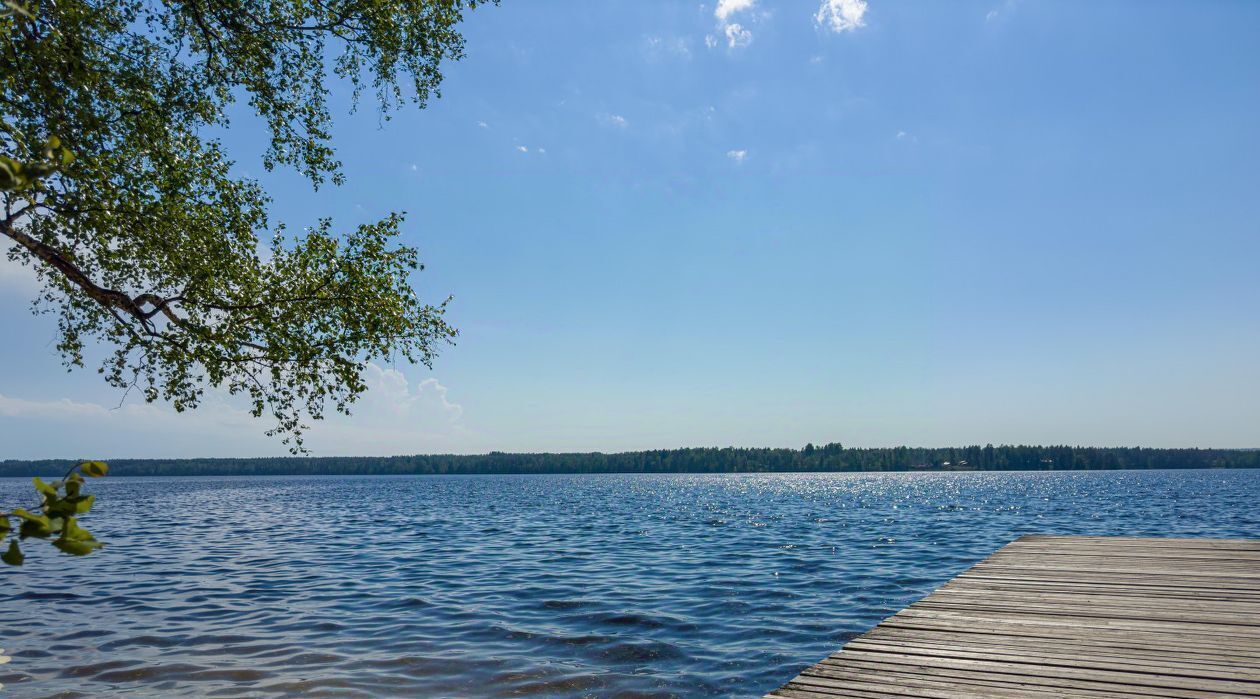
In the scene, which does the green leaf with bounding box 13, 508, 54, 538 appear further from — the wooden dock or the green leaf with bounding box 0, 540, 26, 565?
the wooden dock

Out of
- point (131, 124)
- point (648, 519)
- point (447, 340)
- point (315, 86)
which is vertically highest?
point (315, 86)

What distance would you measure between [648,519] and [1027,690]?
3859 cm

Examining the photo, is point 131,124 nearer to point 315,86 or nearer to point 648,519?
point 315,86

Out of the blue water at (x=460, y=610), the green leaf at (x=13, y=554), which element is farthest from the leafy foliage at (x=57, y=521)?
the blue water at (x=460, y=610)

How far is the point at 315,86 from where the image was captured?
12.7m

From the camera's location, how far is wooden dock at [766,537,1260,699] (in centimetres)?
528

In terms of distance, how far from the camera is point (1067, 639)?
21.4 ft

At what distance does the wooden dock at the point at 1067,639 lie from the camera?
528cm

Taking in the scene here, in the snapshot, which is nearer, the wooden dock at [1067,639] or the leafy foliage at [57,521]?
the leafy foliage at [57,521]

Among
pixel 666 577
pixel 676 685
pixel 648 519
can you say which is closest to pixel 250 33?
pixel 676 685

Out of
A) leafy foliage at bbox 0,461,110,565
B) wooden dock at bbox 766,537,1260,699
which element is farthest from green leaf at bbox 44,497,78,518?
wooden dock at bbox 766,537,1260,699

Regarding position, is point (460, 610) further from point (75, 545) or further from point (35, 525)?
point (35, 525)

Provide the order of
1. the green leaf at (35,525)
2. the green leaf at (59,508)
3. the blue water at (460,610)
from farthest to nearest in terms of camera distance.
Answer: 1. the blue water at (460,610)
2. the green leaf at (59,508)
3. the green leaf at (35,525)

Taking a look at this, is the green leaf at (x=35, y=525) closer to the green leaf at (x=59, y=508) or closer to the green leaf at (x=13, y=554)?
the green leaf at (x=59, y=508)
